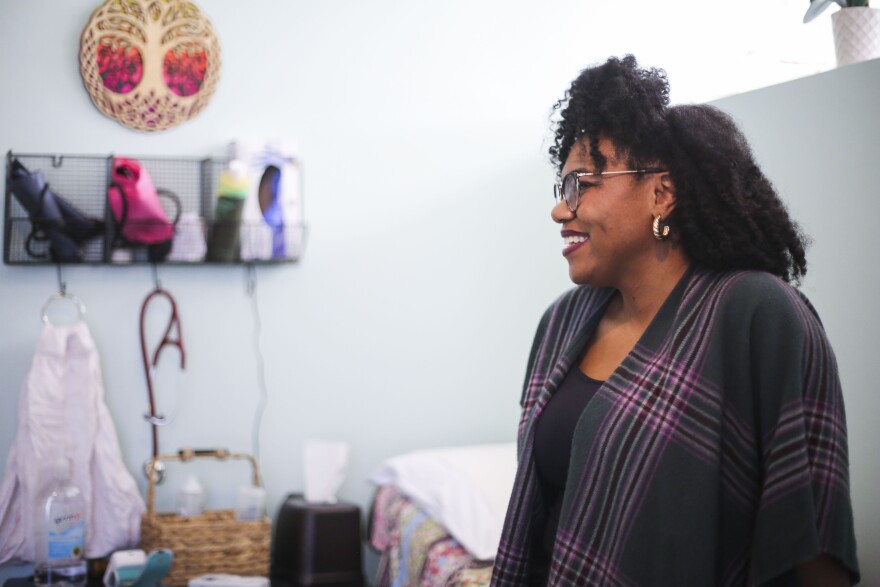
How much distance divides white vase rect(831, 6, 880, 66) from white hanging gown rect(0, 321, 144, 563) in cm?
192

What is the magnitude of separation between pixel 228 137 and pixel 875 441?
1827 millimetres

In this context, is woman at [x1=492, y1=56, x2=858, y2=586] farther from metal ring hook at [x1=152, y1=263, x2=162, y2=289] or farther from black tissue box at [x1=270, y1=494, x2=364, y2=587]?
metal ring hook at [x1=152, y1=263, x2=162, y2=289]

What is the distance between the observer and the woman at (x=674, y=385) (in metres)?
1.06

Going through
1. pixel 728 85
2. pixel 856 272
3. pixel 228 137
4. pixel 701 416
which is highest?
pixel 728 85

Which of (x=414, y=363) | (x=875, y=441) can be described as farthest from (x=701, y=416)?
(x=414, y=363)

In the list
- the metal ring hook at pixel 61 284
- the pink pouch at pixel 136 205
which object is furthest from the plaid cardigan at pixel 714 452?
the metal ring hook at pixel 61 284

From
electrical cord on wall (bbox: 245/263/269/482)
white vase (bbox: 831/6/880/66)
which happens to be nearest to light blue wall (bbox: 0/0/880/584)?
electrical cord on wall (bbox: 245/263/269/482)

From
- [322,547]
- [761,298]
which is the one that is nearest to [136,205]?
[322,547]

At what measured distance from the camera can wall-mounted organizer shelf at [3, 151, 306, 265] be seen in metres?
2.33

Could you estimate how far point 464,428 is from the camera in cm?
279

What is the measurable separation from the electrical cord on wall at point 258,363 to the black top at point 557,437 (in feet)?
4.54

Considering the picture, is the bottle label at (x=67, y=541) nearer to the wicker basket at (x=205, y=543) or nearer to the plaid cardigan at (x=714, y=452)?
the wicker basket at (x=205, y=543)

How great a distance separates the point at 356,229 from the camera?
8.82 feet

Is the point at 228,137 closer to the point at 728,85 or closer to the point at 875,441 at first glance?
the point at 728,85
